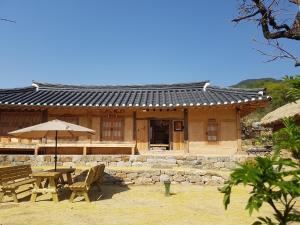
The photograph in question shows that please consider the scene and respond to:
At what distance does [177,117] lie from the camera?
1577cm

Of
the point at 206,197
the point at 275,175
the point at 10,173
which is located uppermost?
the point at 275,175

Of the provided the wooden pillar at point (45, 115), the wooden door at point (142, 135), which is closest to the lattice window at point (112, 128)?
the wooden door at point (142, 135)

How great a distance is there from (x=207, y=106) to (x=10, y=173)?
913 centimetres

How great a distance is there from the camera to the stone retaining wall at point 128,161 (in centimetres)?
1332

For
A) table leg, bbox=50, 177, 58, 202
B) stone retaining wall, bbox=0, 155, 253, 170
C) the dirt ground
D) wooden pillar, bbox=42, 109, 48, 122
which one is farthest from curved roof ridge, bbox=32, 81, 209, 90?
table leg, bbox=50, 177, 58, 202

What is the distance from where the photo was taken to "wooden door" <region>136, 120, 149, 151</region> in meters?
15.7

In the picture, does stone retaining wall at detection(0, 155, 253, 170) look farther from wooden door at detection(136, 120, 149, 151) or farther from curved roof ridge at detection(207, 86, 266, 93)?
curved roof ridge at detection(207, 86, 266, 93)

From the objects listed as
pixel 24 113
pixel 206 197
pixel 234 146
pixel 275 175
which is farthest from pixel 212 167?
pixel 275 175

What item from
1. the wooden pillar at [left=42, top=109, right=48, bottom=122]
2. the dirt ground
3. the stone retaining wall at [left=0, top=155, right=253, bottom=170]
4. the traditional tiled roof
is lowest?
the dirt ground

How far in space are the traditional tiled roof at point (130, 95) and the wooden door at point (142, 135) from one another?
3.49 feet

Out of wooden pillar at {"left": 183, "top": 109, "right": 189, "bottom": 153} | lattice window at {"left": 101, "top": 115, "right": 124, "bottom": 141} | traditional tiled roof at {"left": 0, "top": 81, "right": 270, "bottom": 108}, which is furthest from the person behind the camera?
lattice window at {"left": 101, "top": 115, "right": 124, "bottom": 141}

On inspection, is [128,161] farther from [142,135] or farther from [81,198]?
[81,198]

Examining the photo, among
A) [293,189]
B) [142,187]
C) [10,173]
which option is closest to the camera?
[293,189]

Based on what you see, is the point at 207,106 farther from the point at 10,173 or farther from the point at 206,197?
the point at 10,173
